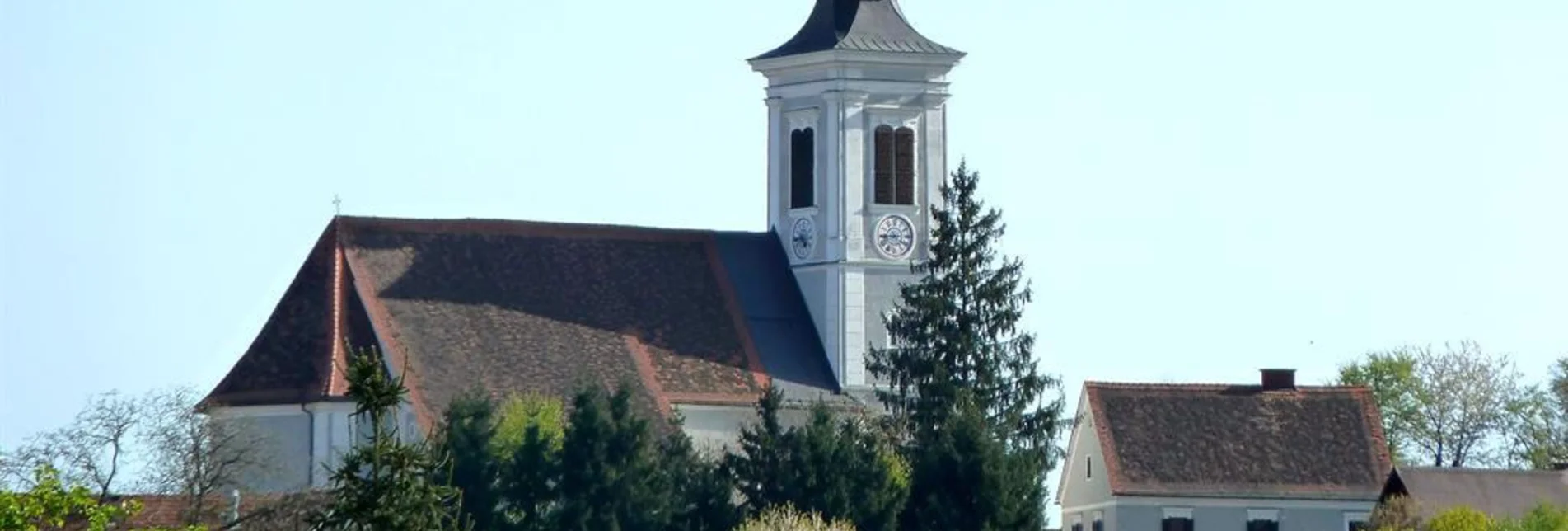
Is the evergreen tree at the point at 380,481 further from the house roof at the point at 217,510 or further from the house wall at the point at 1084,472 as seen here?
the house wall at the point at 1084,472

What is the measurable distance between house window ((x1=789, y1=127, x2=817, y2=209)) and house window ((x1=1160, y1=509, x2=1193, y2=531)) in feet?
27.3

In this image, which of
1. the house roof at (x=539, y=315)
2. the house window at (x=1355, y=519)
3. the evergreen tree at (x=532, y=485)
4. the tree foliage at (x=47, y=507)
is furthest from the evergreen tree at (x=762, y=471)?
the tree foliage at (x=47, y=507)

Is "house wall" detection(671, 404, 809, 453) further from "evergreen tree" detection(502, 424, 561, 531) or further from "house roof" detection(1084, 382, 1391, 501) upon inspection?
Result: "evergreen tree" detection(502, 424, 561, 531)

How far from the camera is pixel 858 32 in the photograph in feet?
257

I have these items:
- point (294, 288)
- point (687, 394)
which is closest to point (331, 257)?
point (294, 288)

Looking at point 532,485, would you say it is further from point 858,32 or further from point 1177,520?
point 1177,520

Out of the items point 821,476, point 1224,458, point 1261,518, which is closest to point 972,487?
point 821,476

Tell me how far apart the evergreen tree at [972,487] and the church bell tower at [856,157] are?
911 cm

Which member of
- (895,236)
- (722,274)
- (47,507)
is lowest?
(47,507)

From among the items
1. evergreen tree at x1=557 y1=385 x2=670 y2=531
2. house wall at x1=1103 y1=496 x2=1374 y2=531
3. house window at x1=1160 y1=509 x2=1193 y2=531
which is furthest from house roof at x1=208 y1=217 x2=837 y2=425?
house window at x1=1160 y1=509 x2=1193 y2=531

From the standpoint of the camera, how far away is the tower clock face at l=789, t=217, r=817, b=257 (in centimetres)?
7875

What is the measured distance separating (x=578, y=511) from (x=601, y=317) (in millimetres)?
10773

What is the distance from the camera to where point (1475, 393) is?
104250 millimetres

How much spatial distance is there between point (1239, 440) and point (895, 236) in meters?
7.53
